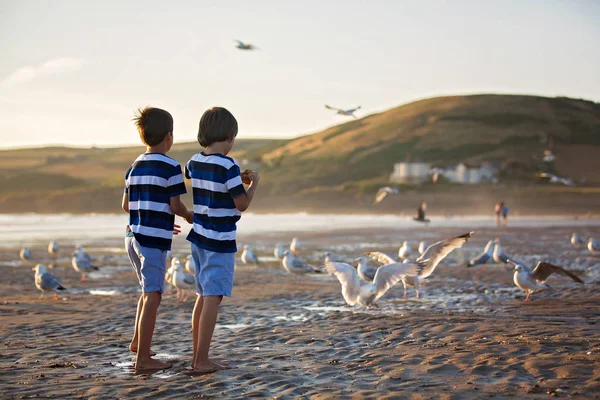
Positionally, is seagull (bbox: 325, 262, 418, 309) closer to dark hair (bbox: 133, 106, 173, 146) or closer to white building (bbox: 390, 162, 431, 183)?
dark hair (bbox: 133, 106, 173, 146)

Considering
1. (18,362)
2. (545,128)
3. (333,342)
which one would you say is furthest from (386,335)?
(545,128)

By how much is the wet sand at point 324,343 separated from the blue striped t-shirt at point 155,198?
123 cm

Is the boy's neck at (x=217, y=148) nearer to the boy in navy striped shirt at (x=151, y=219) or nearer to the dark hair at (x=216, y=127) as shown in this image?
the dark hair at (x=216, y=127)

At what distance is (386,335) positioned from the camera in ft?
28.9

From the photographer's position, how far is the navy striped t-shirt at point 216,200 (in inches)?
257

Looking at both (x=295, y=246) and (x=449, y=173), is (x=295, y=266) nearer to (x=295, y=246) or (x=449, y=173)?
(x=295, y=246)

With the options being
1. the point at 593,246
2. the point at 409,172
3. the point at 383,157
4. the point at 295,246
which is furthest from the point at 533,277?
the point at 383,157

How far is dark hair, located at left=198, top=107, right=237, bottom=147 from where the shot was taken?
6.70m

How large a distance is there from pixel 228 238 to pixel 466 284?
9.51 m

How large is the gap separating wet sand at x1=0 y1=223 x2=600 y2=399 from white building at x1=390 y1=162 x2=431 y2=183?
297ft

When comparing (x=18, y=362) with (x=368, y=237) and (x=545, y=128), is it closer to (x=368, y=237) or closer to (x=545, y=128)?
(x=368, y=237)

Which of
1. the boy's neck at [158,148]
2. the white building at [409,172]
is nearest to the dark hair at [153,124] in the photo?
the boy's neck at [158,148]

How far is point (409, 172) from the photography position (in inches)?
4218

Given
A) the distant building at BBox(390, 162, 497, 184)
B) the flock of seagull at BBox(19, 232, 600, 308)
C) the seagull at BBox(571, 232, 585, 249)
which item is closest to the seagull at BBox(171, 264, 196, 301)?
the flock of seagull at BBox(19, 232, 600, 308)
